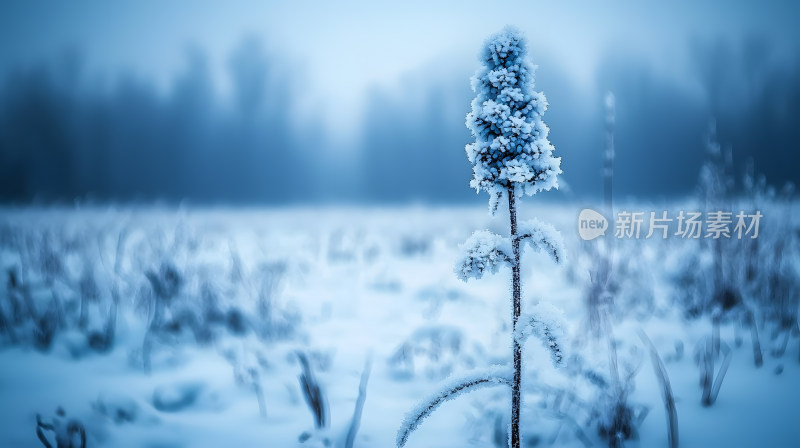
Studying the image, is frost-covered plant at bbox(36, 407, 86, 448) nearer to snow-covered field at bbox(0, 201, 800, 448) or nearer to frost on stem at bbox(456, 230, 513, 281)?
snow-covered field at bbox(0, 201, 800, 448)

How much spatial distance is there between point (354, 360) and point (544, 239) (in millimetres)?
1770

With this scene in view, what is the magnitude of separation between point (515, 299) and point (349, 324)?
234 centimetres

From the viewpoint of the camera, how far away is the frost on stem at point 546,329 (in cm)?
84

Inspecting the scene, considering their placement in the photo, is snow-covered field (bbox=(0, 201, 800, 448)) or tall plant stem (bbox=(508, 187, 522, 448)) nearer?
tall plant stem (bbox=(508, 187, 522, 448))

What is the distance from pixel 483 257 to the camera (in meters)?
0.89

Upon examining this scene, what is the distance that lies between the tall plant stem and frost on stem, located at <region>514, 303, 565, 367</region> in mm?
27

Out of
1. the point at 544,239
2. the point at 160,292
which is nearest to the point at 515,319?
the point at 544,239

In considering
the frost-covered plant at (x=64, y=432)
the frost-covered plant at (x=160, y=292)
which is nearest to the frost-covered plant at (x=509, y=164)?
the frost-covered plant at (x=64, y=432)

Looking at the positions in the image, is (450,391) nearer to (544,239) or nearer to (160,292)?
(544,239)

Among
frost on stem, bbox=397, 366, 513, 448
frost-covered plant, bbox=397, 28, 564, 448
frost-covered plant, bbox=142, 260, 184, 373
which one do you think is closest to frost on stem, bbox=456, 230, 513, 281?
frost-covered plant, bbox=397, 28, 564, 448

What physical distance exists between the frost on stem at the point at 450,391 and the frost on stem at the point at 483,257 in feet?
0.84

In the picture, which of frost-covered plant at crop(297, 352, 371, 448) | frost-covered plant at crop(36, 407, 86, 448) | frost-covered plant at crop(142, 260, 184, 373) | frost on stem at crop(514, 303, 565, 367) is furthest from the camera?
frost-covered plant at crop(142, 260, 184, 373)

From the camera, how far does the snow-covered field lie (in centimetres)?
160

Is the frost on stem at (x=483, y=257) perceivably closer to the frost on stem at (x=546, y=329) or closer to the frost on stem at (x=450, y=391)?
the frost on stem at (x=546, y=329)
